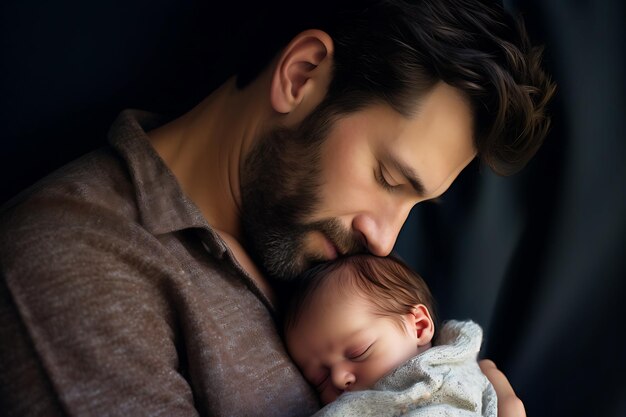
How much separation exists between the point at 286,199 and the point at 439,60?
41cm

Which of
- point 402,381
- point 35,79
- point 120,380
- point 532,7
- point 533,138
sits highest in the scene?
point 35,79

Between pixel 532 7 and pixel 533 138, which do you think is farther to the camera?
pixel 532 7

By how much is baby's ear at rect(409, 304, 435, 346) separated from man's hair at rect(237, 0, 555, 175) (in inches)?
13.7

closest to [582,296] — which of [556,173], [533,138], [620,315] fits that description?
[620,315]

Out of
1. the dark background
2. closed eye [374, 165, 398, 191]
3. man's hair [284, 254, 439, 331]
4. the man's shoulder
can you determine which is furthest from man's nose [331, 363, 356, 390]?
the dark background

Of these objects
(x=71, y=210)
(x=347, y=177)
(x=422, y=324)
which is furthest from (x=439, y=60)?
(x=71, y=210)

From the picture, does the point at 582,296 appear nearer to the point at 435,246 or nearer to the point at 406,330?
the point at 435,246

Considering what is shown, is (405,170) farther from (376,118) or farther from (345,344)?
(345,344)

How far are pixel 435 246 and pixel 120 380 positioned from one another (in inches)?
40.7

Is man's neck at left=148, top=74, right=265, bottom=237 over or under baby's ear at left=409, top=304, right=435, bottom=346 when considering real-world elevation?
over

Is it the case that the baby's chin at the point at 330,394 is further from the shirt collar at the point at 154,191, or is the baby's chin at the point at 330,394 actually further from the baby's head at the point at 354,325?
the shirt collar at the point at 154,191

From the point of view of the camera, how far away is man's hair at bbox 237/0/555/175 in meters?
1.37

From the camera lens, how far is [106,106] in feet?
5.31

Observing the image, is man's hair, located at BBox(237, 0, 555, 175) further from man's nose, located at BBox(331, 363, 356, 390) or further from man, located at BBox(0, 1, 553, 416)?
man's nose, located at BBox(331, 363, 356, 390)
